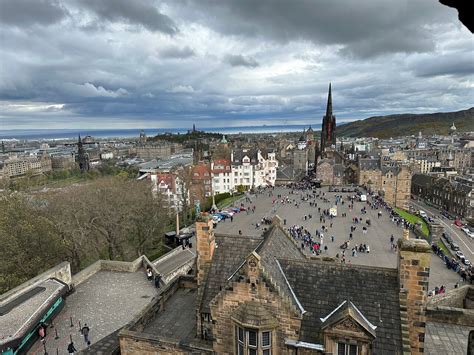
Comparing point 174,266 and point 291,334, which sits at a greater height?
point 291,334

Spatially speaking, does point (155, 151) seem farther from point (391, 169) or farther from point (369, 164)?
point (391, 169)

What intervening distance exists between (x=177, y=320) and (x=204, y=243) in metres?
3.06

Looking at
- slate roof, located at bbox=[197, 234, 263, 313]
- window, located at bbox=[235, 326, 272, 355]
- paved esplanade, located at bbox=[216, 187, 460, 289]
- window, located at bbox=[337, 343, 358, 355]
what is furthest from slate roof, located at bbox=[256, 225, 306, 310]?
paved esplanade, located at bbox=[216, 187, 460, 289]

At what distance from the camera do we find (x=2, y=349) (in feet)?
37.9

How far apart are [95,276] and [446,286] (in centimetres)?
2314

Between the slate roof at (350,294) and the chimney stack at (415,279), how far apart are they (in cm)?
30

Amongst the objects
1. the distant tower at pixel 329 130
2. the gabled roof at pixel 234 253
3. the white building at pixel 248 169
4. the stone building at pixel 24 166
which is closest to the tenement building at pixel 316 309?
the gabled roof at pixel 234 253

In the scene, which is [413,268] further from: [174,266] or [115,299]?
[174,266]

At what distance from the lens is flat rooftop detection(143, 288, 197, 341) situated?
9.79m

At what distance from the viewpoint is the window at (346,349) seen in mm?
6984

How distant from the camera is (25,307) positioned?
47.5ft

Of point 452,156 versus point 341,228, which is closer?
point 341,228

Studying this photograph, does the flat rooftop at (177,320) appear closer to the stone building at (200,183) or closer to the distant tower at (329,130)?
the stone building at (200,183)

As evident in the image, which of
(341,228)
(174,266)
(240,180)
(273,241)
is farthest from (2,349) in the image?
(240,180)
